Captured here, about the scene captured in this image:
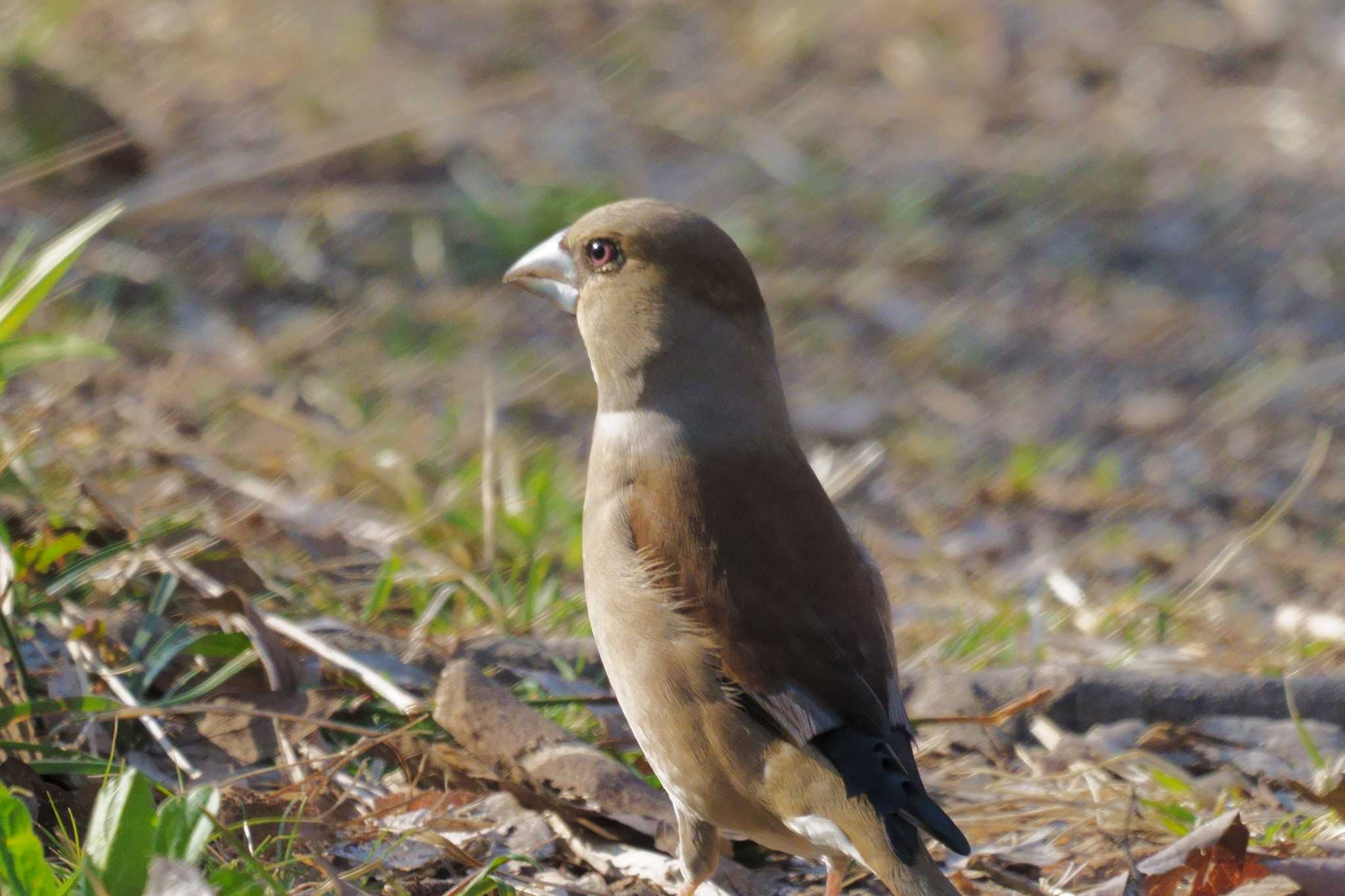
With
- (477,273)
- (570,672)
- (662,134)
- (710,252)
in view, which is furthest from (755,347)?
(662,134)

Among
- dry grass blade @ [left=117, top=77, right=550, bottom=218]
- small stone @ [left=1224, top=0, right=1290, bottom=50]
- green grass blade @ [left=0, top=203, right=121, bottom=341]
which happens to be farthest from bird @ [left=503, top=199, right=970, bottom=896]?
small stone @ [left=1224, top=0, right=1290, bottom=50]

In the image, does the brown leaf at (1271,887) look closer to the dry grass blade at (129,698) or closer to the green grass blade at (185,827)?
the green grass blade at (185,827)

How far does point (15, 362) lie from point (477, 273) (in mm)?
3000

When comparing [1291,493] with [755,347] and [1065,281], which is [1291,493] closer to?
[1065,281]

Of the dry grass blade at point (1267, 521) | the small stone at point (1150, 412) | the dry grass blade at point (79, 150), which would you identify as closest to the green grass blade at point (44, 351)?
the dry grass blade at point (79, 150)

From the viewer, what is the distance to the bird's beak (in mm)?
3500

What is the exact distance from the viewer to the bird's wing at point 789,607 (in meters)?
2.71

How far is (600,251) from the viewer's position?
3385 millimetres

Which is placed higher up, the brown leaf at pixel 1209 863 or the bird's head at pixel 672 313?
the bird's head at pixel 672 313

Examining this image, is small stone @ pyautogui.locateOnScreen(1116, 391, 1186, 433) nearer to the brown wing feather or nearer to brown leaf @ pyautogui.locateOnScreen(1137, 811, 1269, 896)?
the brown wing feather

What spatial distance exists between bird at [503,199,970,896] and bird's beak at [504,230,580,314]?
0.27ft

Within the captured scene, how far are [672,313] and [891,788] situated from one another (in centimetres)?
112

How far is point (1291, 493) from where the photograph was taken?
202 inches

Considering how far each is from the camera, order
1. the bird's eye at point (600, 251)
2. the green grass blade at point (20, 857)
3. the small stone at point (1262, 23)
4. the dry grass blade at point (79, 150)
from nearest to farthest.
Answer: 1. the green grass blade at point (20, 857)
2. the bird's eye at point (600, 251)
3. the dry grass blade at point (79, 150)
4. the small stone at point (1262, 23)
